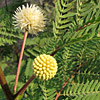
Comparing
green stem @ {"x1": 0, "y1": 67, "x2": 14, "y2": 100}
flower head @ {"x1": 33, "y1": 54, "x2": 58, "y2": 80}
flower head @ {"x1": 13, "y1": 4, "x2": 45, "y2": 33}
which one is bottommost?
green stem @ {"x1": 0, "y1": 67, "x2": 14, "y2": 100}

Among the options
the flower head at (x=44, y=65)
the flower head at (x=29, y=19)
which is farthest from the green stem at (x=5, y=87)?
the flower head at (x=29, y=19)

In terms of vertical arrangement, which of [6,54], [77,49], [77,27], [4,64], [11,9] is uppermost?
[11,9]

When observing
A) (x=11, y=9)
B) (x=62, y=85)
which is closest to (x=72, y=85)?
(x=62, y=85)

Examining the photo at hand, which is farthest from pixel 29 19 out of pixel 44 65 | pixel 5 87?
pixel 5 87

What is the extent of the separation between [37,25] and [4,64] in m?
1.26

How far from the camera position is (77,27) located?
73cm

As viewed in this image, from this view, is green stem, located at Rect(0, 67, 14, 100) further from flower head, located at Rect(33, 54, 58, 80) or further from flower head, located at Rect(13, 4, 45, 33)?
flower head, located at Rect(13, 4, 45, 33)

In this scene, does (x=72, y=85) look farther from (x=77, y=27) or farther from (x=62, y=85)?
(x=77, y=27)

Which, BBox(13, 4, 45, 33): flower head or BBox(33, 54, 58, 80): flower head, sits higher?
BBox(13, 4, 45, 33): flower head

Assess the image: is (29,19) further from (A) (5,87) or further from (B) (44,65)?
(A) (5,87)

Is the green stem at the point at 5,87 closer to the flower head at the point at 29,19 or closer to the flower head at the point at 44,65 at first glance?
the flower head at the point at 44,65

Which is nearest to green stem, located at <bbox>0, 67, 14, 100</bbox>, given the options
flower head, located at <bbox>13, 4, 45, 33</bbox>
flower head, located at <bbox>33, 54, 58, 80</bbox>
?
flower head, located at <bbox>33, 54, 58, 80</bbox>

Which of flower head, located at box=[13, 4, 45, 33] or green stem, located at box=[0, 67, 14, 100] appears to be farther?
flower head, located at box=[13, 4, 45, 33]

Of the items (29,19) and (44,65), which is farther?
(29,19)
